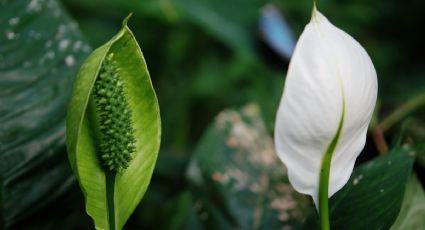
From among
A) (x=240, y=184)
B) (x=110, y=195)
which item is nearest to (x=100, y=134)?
(x=110, y=195)

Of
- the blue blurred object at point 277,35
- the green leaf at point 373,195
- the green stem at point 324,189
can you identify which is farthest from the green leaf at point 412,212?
the blue blurred object at point 277,35

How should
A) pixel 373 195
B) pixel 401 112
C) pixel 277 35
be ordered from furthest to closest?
pixel 277 35, pixel 401 112, pixel 373 195

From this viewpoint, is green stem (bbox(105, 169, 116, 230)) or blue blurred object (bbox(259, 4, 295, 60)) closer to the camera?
green stem (bbox(105, 169, 116, 230))

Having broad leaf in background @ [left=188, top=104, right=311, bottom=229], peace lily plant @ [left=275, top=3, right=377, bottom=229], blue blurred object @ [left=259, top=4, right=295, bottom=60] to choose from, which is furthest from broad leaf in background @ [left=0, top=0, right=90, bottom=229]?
blue blurred object @ [left=259, top=4, right=295, bottom=60]

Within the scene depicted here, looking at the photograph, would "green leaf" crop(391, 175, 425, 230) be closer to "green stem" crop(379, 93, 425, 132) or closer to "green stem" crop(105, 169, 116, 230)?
"green stem" crop(379, 93, 425, 132)

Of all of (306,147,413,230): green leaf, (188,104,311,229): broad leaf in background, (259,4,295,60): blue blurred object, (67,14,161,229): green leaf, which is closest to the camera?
(67,14,161,229): green leaf

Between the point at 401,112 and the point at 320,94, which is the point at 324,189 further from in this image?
the point at 401,112
